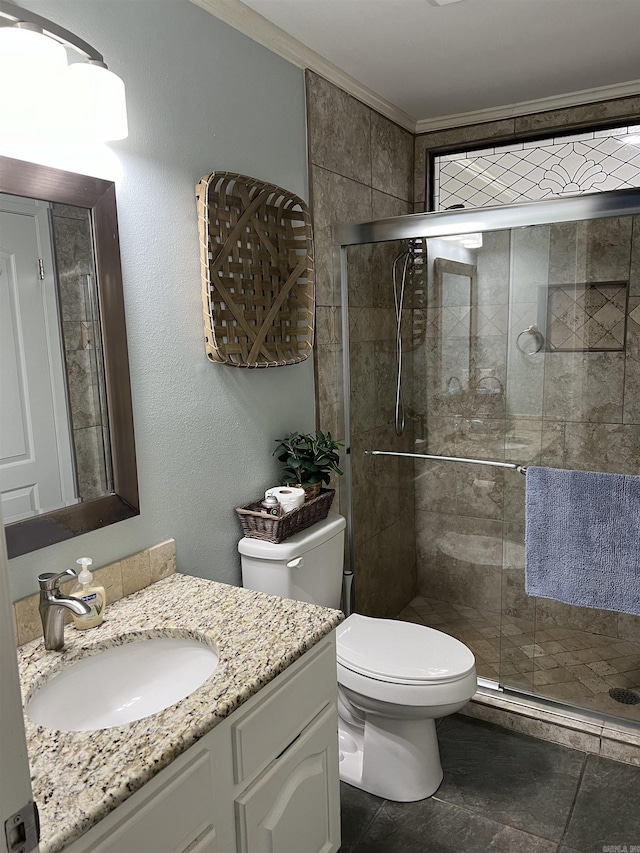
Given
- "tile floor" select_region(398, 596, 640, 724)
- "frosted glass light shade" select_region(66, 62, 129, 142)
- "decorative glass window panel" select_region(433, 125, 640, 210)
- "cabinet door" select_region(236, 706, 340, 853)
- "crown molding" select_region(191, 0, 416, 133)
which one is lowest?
"tile floor" select_region(398, 596, 640, 724)

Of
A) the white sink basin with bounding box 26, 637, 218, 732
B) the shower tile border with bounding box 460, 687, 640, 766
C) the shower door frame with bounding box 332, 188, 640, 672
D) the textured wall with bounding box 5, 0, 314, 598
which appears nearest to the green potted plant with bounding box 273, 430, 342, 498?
the textured wall with bounding box 5, 0, 314, 598

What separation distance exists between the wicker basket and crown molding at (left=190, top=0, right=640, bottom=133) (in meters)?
1.50

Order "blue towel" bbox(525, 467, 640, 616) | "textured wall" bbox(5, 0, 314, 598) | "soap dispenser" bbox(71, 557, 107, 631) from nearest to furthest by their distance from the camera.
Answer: "soap dispenser" bbox(71, 557, 107, 631)
"textured wall" bbox(5, 0, 314, 598)
"blue towel" bbox(525, 467, 640, 616)

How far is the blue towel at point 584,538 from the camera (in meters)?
2.20

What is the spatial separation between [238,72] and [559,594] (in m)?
2.05

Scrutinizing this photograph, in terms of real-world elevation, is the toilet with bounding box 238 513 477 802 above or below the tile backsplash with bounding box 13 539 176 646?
below

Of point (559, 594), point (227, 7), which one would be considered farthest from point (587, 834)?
point (227, 7)

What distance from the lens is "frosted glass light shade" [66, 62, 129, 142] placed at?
56.9 inches

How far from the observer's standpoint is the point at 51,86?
1.38 m

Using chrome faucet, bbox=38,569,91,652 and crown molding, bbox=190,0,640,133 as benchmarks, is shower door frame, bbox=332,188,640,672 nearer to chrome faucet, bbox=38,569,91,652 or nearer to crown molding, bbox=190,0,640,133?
crown molding, bbox=190,0,640,133

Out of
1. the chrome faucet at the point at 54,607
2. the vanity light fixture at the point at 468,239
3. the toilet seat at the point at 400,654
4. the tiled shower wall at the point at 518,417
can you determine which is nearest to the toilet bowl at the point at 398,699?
the toilet seat at the point at 400,654

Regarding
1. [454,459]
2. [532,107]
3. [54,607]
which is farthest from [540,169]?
[54,607]

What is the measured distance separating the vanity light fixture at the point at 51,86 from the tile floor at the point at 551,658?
7.36 ft

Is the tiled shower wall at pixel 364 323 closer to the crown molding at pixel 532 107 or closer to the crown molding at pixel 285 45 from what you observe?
the crown molding at pixel 285 45
